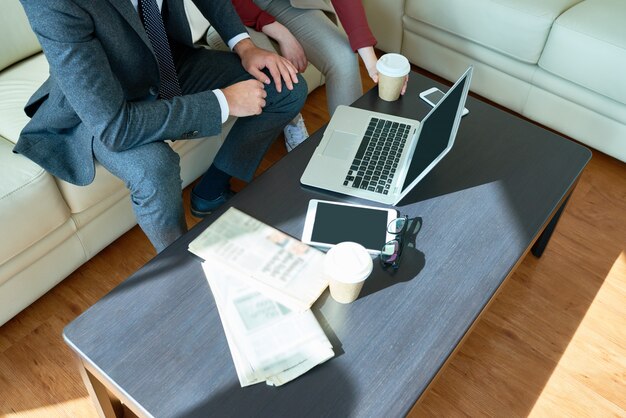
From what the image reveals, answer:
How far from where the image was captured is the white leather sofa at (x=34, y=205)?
1.37m

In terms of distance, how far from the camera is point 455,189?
135 cm

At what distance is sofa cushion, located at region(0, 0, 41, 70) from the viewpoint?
1.62 meters

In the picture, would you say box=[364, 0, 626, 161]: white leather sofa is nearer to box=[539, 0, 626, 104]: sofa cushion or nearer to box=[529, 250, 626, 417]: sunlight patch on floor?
box=[539, 0, 626, 104]: sofa cushion

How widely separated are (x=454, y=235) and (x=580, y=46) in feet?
3.44

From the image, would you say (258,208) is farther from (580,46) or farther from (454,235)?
(580,46)

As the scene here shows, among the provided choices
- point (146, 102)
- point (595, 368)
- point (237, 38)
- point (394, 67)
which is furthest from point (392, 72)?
point (595, 368)

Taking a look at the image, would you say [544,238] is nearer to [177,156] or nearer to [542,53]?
[542,53]

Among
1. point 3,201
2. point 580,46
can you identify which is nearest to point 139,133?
point 3,201

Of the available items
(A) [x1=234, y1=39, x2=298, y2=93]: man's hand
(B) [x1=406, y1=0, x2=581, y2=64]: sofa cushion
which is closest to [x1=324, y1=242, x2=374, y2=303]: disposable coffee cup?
(A) [x1=234, y1=39, x2=298, y2=93]: man's hand

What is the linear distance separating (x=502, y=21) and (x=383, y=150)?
946mm

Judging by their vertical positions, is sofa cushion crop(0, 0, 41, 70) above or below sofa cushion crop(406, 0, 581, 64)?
above

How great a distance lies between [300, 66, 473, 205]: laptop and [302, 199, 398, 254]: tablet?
0.05 metres

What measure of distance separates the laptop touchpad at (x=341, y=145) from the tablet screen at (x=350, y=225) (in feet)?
0.56

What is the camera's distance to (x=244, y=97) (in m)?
1.42
